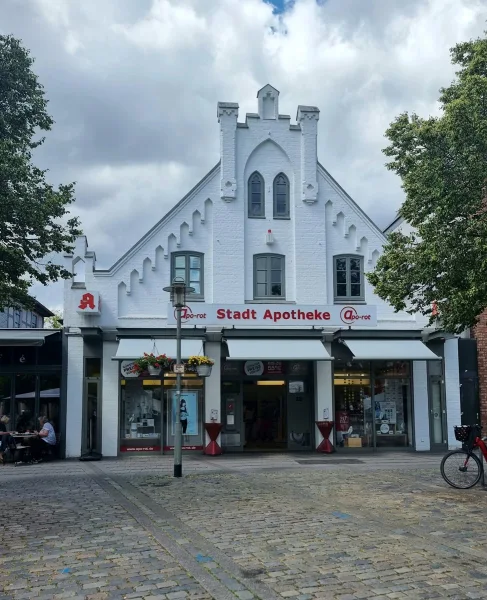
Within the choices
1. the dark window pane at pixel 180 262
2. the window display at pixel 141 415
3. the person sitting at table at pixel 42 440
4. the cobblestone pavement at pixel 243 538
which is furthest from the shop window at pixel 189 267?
the cobblestone pavement at pixel 243 538

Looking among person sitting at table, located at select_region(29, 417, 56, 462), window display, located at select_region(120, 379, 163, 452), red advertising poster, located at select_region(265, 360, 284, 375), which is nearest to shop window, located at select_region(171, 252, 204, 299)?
red advertising poster, located at select_region(265, 360, 284, 375)

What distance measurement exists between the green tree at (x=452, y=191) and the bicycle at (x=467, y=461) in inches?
88.8

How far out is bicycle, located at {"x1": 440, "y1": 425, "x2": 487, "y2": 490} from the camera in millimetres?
12836

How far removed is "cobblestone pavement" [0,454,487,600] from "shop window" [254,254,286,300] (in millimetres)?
8117

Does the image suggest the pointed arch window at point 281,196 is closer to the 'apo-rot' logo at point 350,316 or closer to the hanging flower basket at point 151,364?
the 'apo-rot' logo at point 350,316

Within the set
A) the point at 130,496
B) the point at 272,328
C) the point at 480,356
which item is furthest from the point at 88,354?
the point at 480,356

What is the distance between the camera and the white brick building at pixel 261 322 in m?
21.2

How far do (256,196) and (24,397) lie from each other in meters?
10.1

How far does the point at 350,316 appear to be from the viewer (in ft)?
72.6

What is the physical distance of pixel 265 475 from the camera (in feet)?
51.4

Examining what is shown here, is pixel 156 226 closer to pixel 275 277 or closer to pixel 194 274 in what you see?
pixel 194 274

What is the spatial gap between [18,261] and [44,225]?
3.32ft

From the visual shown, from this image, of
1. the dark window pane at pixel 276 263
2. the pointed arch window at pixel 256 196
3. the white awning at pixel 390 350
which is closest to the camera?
the white awning at pixel 390 350

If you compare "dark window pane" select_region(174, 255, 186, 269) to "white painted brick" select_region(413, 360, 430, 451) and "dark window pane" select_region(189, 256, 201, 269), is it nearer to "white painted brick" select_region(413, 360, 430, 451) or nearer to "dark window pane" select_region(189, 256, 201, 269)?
"dark window pane" select_region(189, 256, 201, 269)
